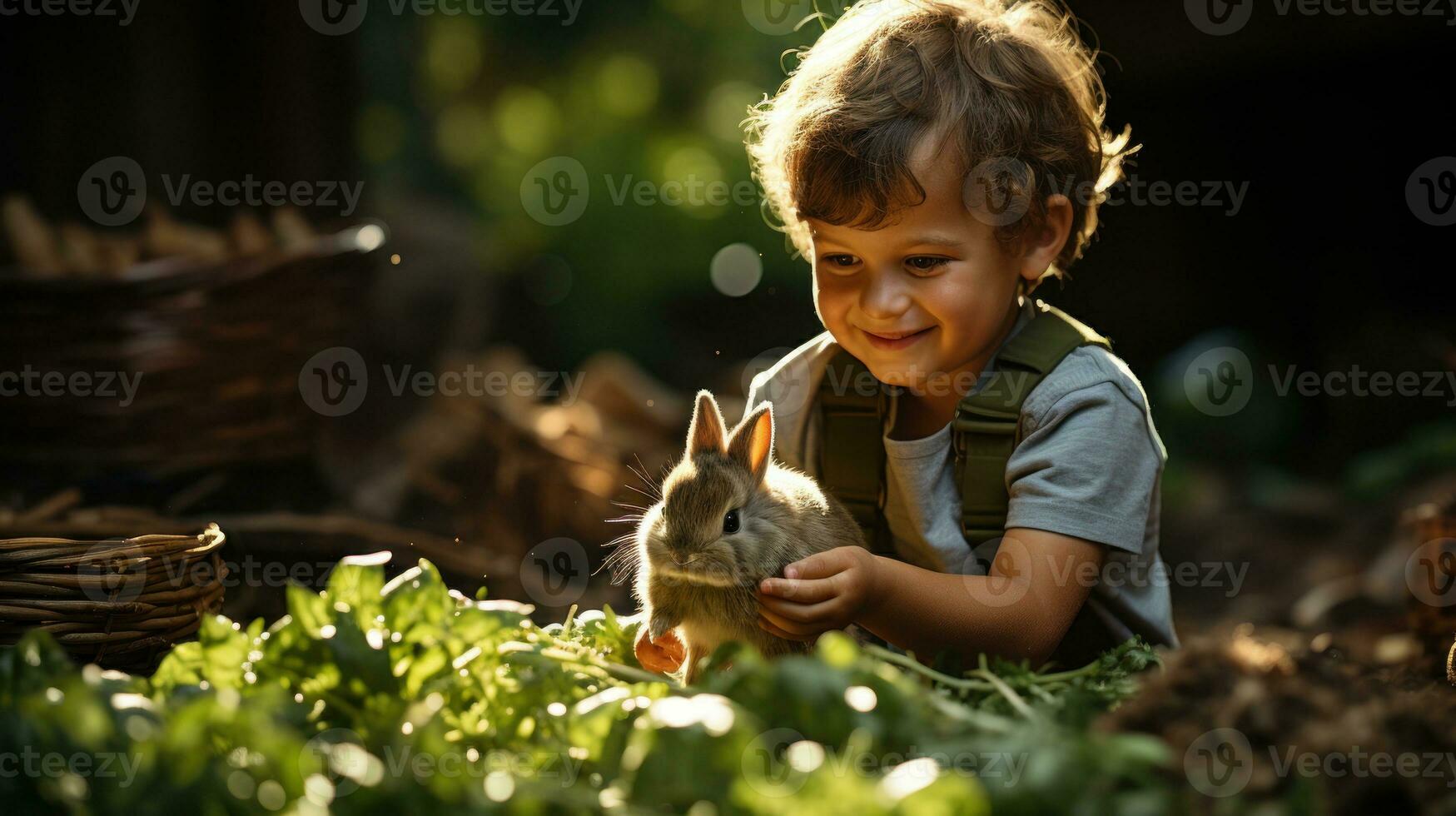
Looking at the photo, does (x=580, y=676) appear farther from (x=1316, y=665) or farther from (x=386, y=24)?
(x=386, y=24)

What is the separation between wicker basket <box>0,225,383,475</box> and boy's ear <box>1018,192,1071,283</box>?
2.10m

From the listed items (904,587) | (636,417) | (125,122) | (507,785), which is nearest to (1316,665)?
(904,587)

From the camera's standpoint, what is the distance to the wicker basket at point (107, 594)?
6.18 feet

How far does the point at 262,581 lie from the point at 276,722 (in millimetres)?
1547

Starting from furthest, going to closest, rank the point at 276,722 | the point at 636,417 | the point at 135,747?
the point at 636,417 → the point at 276,722 → the point at 135,747

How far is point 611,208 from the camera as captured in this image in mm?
6242

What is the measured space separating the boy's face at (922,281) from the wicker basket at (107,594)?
50.6 inches

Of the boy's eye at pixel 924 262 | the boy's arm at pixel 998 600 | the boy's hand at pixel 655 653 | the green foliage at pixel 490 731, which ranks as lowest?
the boy's hand at pixel 655 653

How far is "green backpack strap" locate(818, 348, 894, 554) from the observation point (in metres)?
2.61

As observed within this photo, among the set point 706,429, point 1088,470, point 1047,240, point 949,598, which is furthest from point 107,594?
point 1047,240

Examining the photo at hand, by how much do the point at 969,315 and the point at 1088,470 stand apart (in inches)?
14.8

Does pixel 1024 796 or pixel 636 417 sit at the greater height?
pixel 1024 796

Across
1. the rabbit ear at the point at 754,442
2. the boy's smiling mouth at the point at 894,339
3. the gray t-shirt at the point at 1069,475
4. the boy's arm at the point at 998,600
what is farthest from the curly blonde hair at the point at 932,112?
the boy's arm at the point at 998,600

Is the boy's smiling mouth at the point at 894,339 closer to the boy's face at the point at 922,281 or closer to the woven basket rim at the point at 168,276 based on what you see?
the boy's face at the point at 922,281
